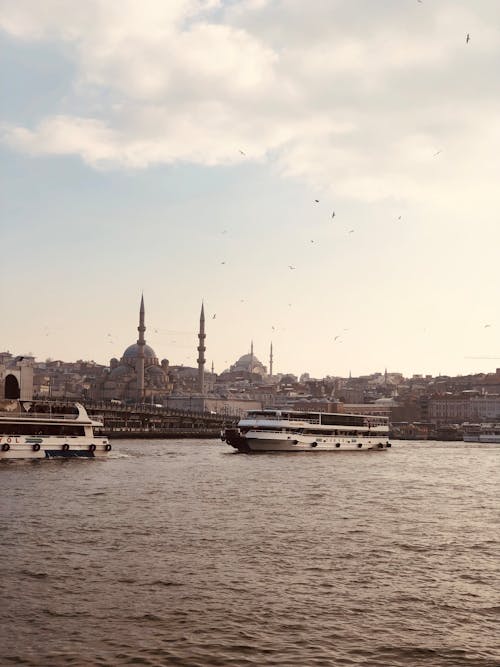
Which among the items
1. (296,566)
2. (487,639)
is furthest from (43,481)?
(487,639)

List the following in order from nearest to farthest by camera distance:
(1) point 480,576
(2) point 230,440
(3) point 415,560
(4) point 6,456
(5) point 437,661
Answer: (5) point 437,661 < (1) point 480,576 < (3) point 415,560 < (4) point 6,456 < (2) point 230,440

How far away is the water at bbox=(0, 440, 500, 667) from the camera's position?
53.0 ft

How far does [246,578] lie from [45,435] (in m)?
39.8

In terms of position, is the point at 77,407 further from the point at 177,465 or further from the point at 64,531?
the point at 64,531

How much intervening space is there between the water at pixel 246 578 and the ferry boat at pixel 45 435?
16182 mm

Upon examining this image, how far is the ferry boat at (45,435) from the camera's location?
186 ft

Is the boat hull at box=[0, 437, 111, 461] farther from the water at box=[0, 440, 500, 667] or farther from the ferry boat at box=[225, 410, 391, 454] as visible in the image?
the ferry boat at box=[225, 410, 391, 454]

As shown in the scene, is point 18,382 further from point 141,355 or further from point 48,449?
point 141,355

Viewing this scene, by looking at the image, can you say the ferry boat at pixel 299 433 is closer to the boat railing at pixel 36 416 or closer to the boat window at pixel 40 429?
the boat window at pixel 40 429

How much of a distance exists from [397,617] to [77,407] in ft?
149

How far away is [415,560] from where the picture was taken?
78.2ft

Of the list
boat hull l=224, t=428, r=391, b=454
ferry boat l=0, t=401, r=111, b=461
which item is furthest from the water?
A: boat hull l=224, t=428, r=391, b=454

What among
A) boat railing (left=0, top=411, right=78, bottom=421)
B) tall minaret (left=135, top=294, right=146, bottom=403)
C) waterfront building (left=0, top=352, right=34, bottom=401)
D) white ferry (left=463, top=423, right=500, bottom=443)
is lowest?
white ferry (left=463, top=423, right=500, bottom=443)

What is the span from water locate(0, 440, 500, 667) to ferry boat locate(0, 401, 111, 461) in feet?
53.1
